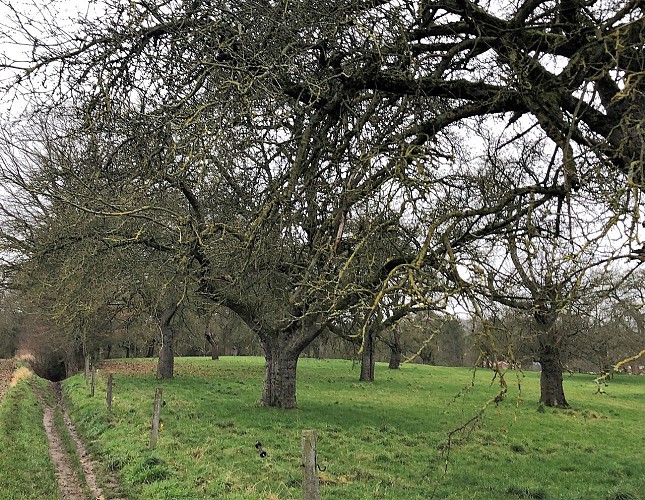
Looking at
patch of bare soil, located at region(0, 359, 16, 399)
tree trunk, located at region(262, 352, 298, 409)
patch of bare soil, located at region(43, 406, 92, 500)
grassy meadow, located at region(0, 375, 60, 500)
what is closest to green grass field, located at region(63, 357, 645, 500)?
tree trunk, located at region(262, 352, 298, 409)

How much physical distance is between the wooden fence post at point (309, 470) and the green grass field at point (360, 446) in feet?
4.22

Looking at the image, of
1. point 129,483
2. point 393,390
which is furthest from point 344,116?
point 393,390

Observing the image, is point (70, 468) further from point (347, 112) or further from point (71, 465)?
point (347, 112)

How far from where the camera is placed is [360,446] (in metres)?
11.0

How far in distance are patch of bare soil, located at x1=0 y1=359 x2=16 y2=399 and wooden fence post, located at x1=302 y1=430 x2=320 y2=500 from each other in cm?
1434

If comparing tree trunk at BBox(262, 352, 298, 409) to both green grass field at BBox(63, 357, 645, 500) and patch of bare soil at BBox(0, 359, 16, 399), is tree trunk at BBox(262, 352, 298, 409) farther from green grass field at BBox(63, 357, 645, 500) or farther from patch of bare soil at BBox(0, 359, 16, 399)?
patch of bare soil at BBox(0, 359, 16, 399)

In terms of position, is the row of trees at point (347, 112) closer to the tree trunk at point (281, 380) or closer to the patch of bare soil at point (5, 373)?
the tree trunk at point (281, 380)

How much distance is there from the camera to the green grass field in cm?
785

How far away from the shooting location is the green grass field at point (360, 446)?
7.85 m

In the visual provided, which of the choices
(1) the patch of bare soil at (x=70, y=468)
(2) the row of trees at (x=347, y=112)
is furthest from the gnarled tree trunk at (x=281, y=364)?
(2) the row of trees at (x=347, y=112)

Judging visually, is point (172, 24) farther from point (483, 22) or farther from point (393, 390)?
point (393, 390)

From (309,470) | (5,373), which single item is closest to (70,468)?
(309,470)

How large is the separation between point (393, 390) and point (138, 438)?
1499 centimetres

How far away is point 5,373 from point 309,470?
24650 mm
